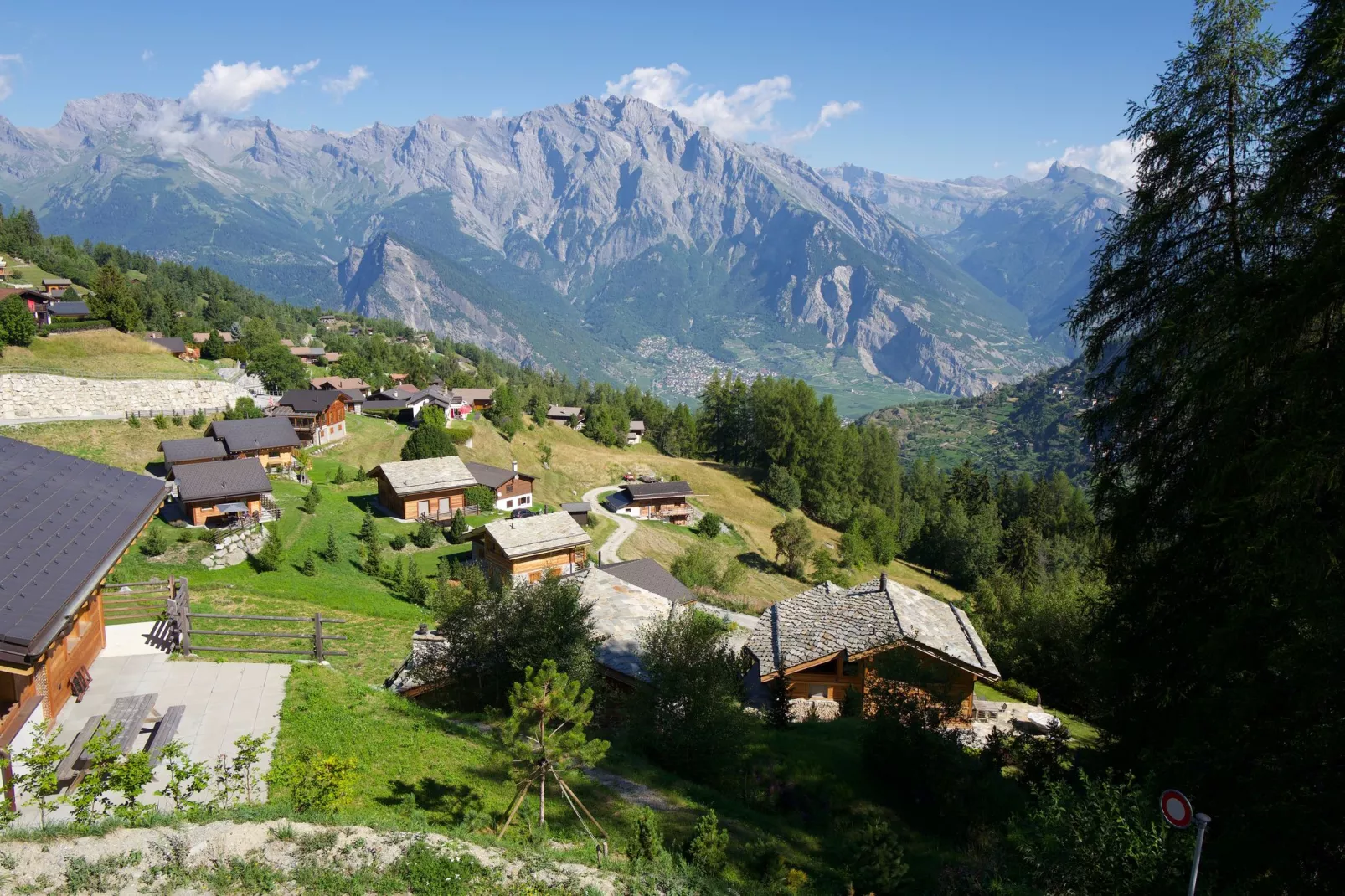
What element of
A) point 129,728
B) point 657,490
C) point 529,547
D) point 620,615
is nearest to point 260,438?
point 529,547

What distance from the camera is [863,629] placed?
94.1 ft

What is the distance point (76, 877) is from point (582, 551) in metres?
43.4

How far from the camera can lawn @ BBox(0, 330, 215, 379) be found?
55.0m

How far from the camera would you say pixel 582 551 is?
51812 millimetres

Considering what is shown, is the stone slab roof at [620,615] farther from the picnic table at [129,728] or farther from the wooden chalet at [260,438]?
the wooden chalet at [260,438]

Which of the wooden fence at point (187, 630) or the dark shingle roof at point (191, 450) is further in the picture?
the dark shingle roof at point (191, 450)

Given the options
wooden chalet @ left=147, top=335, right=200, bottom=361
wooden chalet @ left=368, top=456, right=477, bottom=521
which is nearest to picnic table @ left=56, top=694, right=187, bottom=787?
wooden chalet @ left=368, top=456, right=477, bottom=521

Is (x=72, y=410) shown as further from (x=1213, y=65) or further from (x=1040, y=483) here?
(x=1040, y=483)

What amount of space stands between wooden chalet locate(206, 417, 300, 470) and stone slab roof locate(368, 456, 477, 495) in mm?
6911

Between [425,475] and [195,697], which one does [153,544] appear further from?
[195,697]

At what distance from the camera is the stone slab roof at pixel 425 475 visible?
186 ft

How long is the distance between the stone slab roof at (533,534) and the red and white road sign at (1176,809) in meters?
42.6

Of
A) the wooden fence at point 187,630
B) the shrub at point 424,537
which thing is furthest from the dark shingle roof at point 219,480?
the wooden fence at point 187,630

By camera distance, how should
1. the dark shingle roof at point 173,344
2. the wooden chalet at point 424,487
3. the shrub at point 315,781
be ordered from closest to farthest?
the shrub at point 315,781 < the wooden chalet at point 424,487 < the dark shingle roof at point 173,344
